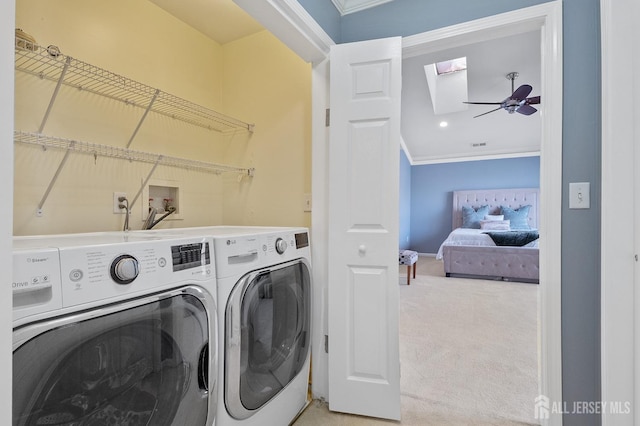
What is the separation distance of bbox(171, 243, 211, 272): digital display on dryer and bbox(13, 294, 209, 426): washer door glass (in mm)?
102

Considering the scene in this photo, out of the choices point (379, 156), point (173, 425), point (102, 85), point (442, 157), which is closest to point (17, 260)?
point (173, 425)

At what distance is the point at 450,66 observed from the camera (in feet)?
→ 13.5

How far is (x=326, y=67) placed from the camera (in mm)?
1803

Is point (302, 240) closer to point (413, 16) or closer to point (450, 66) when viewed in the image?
point (413, 16)

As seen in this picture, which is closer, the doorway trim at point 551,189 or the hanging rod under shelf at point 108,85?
the hanging rod under shelf at point 108,85

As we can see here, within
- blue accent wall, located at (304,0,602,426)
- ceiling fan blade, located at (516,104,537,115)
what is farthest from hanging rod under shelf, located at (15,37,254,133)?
ceiling fan blade, located at (516,104,537,115)

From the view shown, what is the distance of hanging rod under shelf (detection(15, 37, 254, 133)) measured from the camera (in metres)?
1.29

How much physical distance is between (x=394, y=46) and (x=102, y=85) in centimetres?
155

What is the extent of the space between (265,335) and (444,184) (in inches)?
273

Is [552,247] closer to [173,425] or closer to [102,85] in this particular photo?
[173,425]

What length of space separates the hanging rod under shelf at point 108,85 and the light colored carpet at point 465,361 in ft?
6.46

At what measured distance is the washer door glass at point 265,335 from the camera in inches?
46.9

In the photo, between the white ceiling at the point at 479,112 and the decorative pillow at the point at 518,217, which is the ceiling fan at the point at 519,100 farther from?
the decorative pillow at the point at 518,217
